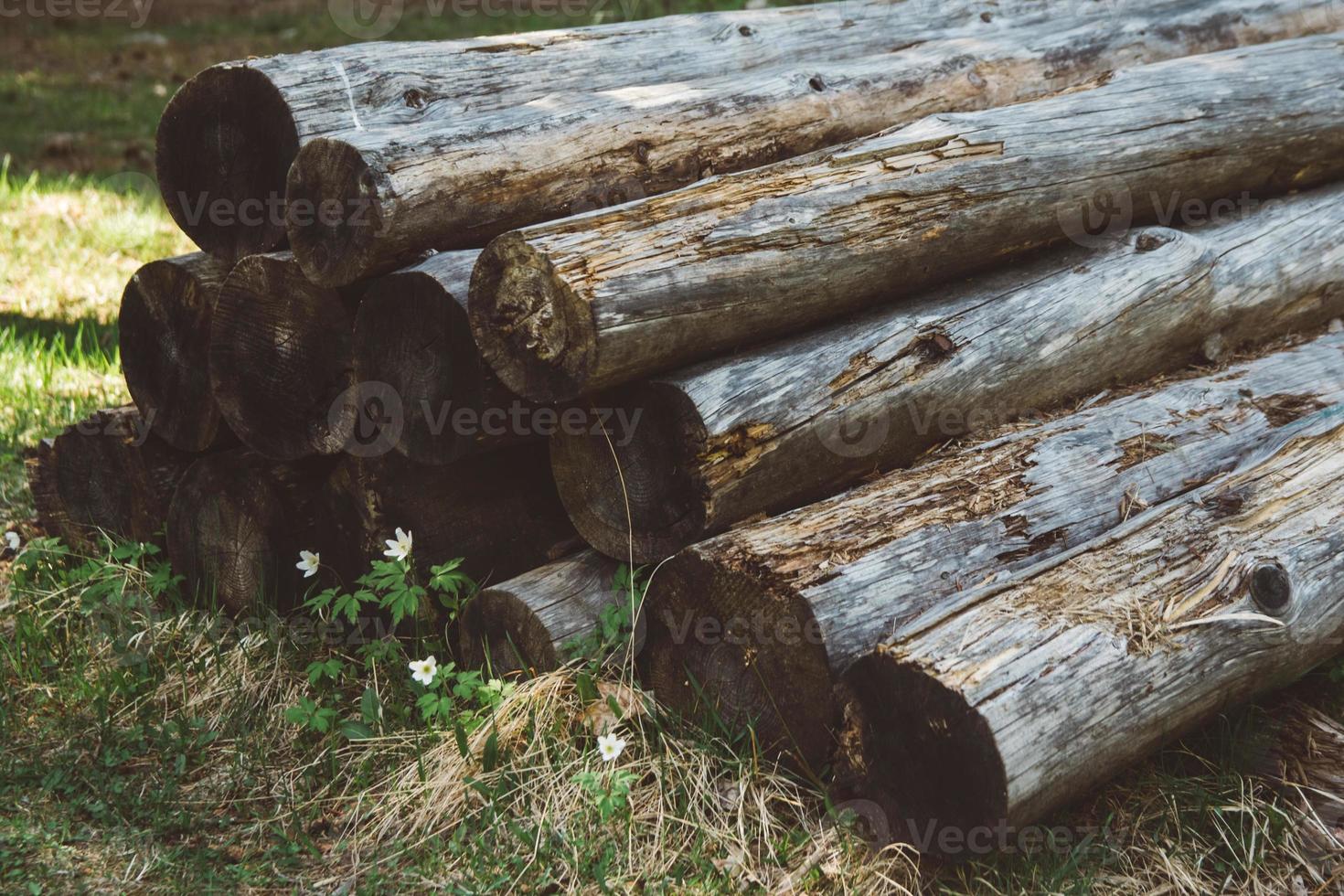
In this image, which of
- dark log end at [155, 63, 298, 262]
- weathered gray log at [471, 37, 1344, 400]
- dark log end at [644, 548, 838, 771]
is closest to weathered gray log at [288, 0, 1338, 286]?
dark log end at [155, 63, 298, 262]

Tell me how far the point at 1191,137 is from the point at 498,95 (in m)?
2.30

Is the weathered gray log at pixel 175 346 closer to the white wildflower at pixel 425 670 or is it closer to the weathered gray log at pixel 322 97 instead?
the weathered gray log at pixel 322 97

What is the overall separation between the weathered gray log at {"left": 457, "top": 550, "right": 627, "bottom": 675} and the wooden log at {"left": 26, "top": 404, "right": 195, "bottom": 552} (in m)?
1.32

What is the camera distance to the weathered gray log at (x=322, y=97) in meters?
3.38

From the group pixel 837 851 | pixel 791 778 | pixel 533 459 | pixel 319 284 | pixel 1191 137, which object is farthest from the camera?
pixel 1191 137

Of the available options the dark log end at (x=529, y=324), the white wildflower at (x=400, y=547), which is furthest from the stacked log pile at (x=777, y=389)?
the white wildflower at (x=400, y=547)

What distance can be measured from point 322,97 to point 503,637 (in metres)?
1.55

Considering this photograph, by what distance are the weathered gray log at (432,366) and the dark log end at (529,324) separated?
0.47ft

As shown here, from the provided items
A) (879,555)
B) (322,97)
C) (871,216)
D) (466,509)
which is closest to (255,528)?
(466,509)

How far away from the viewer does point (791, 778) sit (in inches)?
116

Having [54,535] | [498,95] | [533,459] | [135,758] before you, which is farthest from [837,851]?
[54,535]

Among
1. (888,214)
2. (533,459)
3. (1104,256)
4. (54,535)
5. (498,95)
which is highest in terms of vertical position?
(498,95)

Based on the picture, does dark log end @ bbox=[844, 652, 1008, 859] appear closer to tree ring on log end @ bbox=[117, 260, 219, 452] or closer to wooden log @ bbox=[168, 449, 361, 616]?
wooden log @ bbox=[168, 449, 361, 616]

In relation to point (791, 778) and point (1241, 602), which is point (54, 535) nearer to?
point (791, 778)
